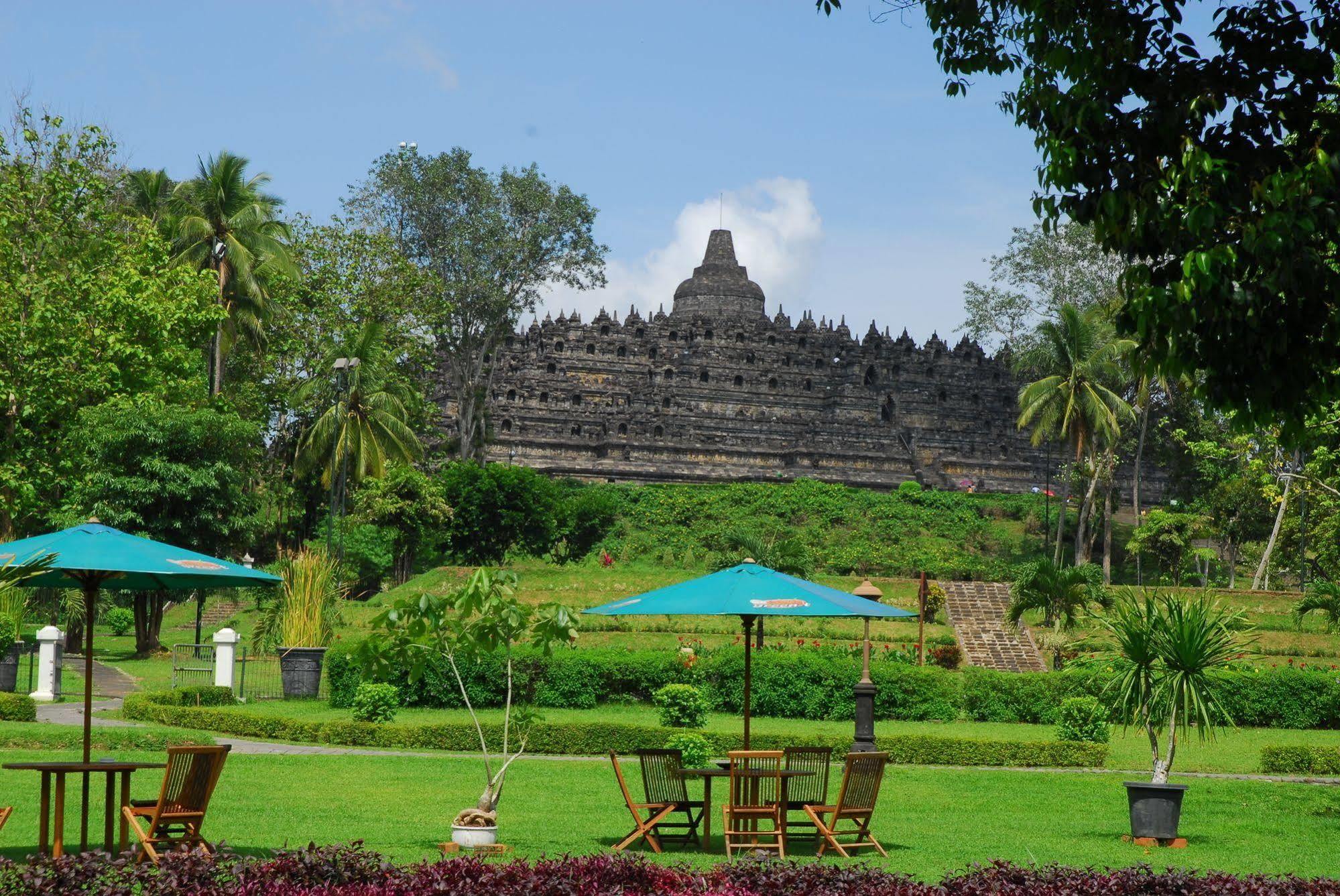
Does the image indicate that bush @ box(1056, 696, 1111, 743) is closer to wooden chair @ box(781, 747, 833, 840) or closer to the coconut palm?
wooden chair @ box(781, 747, 833, 840)

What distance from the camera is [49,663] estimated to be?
24.0m

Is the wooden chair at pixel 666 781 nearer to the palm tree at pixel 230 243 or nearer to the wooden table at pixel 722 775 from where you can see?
the wooden table at pixel 722 775

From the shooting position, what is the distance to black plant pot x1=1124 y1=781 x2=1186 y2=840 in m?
12.2

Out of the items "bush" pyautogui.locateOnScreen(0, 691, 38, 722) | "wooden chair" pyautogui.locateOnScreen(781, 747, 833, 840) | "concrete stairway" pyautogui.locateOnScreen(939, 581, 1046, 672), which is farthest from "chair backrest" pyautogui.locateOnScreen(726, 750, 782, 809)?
"concrete stairway" pyautogui.locateOnScreen(939, 581, 1046, 672)

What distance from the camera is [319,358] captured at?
4481cm

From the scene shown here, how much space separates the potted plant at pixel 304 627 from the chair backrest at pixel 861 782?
1549 centimetres

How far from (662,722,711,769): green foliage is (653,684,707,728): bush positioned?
164 inches

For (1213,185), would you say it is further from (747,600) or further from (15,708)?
(15,708)

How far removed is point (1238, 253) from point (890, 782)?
9.69 m

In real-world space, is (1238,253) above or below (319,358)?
below

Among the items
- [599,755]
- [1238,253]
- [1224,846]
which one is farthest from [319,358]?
[1238,253]

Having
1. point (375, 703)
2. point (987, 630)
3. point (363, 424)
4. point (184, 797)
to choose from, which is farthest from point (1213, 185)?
point (363, 424)

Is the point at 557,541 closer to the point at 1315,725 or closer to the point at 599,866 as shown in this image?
the point at 1315,725

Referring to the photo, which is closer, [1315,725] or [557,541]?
[1315,725]
